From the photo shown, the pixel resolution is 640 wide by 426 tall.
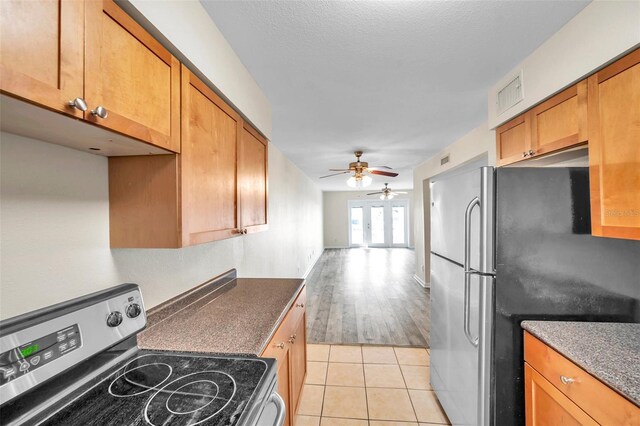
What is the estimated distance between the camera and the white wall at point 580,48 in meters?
1.20

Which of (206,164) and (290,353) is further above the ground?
(206,164)

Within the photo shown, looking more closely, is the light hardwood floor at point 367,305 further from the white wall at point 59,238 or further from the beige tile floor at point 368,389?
the white wall at point 59,238

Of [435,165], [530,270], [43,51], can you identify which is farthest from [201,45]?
[435,165]

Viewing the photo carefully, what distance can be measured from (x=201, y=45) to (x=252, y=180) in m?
0.89

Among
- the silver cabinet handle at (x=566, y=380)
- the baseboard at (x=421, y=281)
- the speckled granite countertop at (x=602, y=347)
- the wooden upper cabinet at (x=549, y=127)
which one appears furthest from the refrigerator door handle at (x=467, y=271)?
the baseboard at (x=421, y=281)

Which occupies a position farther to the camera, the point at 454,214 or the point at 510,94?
the point at 510,94

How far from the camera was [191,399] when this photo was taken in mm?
809

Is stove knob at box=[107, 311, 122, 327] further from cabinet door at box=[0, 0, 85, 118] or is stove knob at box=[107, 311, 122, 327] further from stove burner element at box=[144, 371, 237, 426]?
cabinet door at box=[0, 0, 85, 118]

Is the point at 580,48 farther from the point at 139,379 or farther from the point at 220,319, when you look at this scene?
the point at 139,379

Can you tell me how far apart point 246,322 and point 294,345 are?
1.99ft

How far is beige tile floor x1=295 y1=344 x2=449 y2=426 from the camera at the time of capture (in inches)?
79.6

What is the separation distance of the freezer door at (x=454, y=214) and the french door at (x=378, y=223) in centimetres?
924

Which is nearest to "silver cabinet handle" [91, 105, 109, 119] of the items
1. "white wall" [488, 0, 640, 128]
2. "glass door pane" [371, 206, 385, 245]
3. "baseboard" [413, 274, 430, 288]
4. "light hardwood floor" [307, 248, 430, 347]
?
"white wall" [488, 0, 640, 128]

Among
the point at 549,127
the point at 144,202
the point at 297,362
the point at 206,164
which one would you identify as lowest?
the point at 297,362
